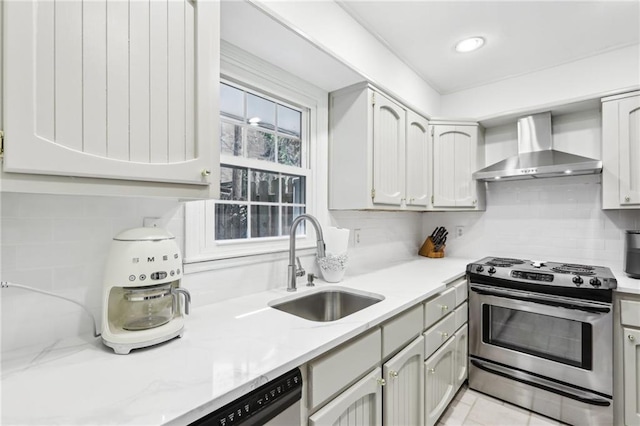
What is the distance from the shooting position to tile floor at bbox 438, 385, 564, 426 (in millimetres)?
2002

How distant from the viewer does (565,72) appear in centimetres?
248

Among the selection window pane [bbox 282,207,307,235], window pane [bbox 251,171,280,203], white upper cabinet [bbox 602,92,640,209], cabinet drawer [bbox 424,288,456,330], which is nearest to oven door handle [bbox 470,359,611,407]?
Answer: cabinet drawer [bbox 424,288,456,330]

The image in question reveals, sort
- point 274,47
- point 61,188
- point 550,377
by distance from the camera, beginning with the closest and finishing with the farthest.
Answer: point 61,188 < point 274,47 < point 550,377

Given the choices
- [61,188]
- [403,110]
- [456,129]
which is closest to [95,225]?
[61,188]

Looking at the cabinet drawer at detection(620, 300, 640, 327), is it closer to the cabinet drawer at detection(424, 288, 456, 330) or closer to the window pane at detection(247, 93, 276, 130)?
the cabinet drawer at detection(424, 288, 456, 330)

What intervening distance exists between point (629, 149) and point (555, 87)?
763mm

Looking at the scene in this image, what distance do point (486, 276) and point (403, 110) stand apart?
1397 millimetres

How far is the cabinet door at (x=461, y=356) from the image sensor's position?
2.19 meters

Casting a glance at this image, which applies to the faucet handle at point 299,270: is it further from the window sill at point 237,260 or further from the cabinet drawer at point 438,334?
the cabinet drawer at point 438,334

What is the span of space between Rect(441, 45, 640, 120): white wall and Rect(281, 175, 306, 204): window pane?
5.97 ft

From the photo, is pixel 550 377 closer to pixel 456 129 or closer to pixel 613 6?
pixel 456 129

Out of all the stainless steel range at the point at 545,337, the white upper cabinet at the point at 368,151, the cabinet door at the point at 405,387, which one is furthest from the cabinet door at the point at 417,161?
the cabinet door at the point at 405,387

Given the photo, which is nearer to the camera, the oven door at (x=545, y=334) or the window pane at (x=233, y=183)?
the window pane at (x=233, y=183)

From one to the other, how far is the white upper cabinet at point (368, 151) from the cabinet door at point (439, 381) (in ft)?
3.29
